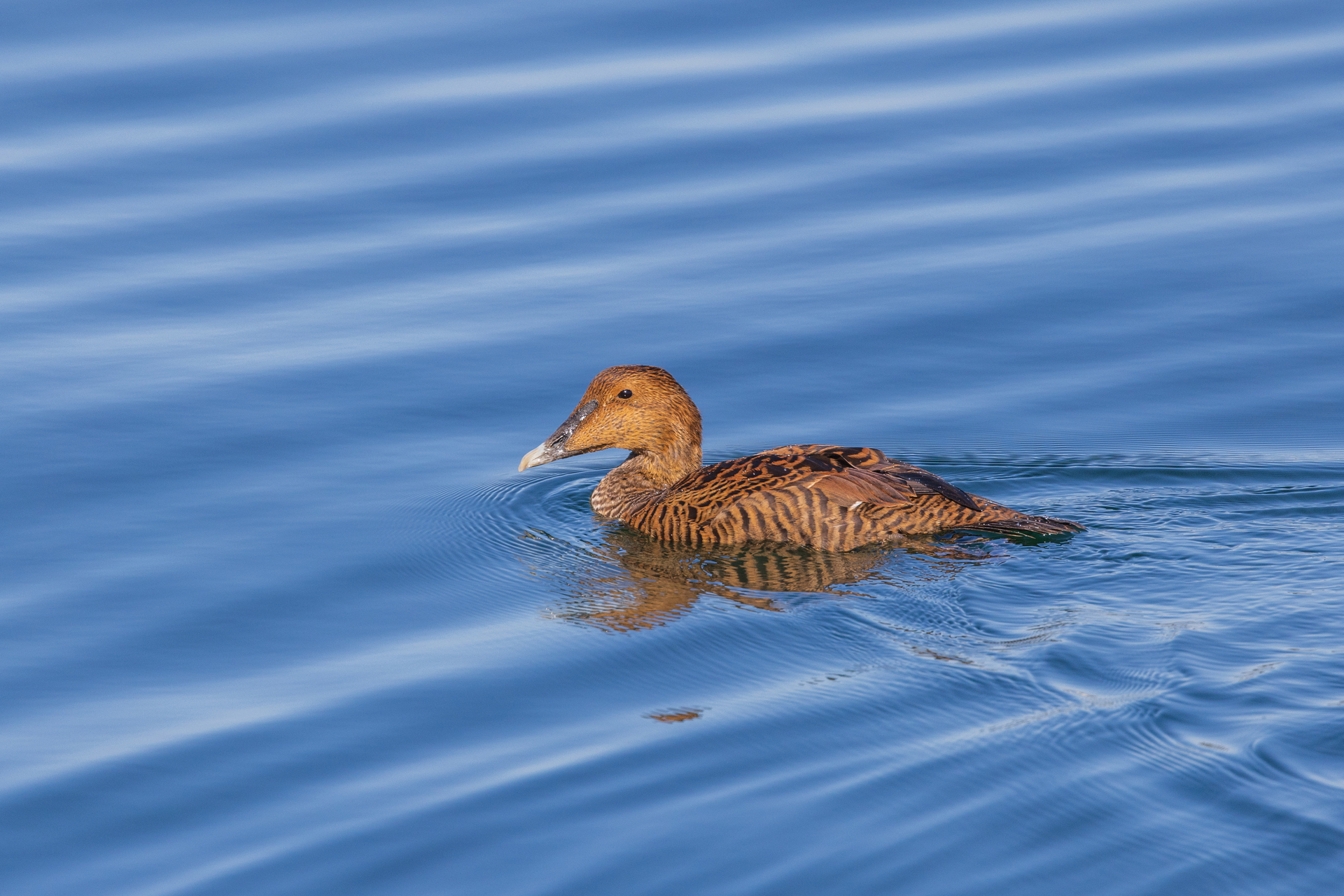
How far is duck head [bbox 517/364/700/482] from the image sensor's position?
912cm

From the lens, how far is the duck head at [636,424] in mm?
9125

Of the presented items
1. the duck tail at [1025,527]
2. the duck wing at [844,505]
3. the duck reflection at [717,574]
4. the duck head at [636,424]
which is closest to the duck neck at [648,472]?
the duck head at [636,424]

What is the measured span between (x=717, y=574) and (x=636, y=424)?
149cm

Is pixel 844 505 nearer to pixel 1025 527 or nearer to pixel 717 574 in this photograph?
pixel 717 574

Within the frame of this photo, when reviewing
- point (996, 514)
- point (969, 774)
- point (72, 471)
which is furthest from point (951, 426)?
point (72, 471)

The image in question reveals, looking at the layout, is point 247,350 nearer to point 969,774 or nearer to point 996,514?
point 996,514

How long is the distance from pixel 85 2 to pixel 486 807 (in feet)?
37.9

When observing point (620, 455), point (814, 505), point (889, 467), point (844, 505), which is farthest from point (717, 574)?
point (620, 455)

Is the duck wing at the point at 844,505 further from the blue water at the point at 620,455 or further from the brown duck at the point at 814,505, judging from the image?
the blue water at the point at 620,455

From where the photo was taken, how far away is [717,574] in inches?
315

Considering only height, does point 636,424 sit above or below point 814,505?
above

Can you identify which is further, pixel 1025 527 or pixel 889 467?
pixel 889 467

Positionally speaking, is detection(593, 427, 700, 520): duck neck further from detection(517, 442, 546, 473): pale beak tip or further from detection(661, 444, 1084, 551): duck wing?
detection(661, 444, 1084, 551): duck wing

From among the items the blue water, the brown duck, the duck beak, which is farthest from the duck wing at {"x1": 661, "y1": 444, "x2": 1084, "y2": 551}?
the duck beak
